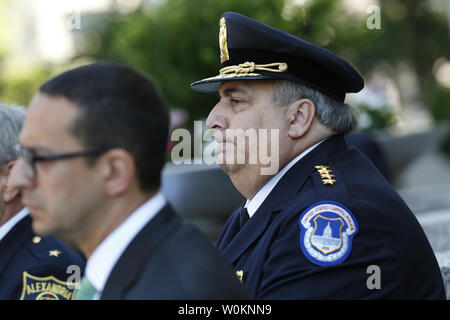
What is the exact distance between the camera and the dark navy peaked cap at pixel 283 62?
278 cm

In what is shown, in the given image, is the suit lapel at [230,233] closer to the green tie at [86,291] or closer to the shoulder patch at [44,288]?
the shoulder patch at [44,288]

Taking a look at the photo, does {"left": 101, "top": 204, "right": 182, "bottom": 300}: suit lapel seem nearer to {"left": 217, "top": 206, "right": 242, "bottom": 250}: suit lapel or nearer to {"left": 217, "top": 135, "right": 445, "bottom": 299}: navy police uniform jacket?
{"left": 217, "top": 135, "right": 445, "bottom": 299}: navy police uniform jacket

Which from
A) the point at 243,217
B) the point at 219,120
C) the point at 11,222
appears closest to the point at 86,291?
the point at 11,222

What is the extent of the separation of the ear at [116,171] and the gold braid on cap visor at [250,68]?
1.24m

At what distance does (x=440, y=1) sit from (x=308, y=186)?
80.1ft

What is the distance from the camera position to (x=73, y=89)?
5.58ft

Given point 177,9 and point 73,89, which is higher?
point 177,9

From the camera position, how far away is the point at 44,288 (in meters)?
2.43

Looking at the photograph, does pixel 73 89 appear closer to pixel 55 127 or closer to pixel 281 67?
pixel 55 127

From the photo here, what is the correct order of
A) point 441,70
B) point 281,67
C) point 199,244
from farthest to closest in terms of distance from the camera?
point 441,70 < point 281,67 < point 199,244

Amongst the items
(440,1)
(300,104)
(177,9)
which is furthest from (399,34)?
(300,104)

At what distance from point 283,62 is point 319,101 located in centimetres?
23

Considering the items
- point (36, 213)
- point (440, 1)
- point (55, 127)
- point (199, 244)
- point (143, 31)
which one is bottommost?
point (199, 244)

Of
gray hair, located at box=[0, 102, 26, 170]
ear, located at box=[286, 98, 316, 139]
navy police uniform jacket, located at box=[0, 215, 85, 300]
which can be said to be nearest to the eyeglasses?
navy police uniform jacket, located at box=[0, 215, 85, 300]
